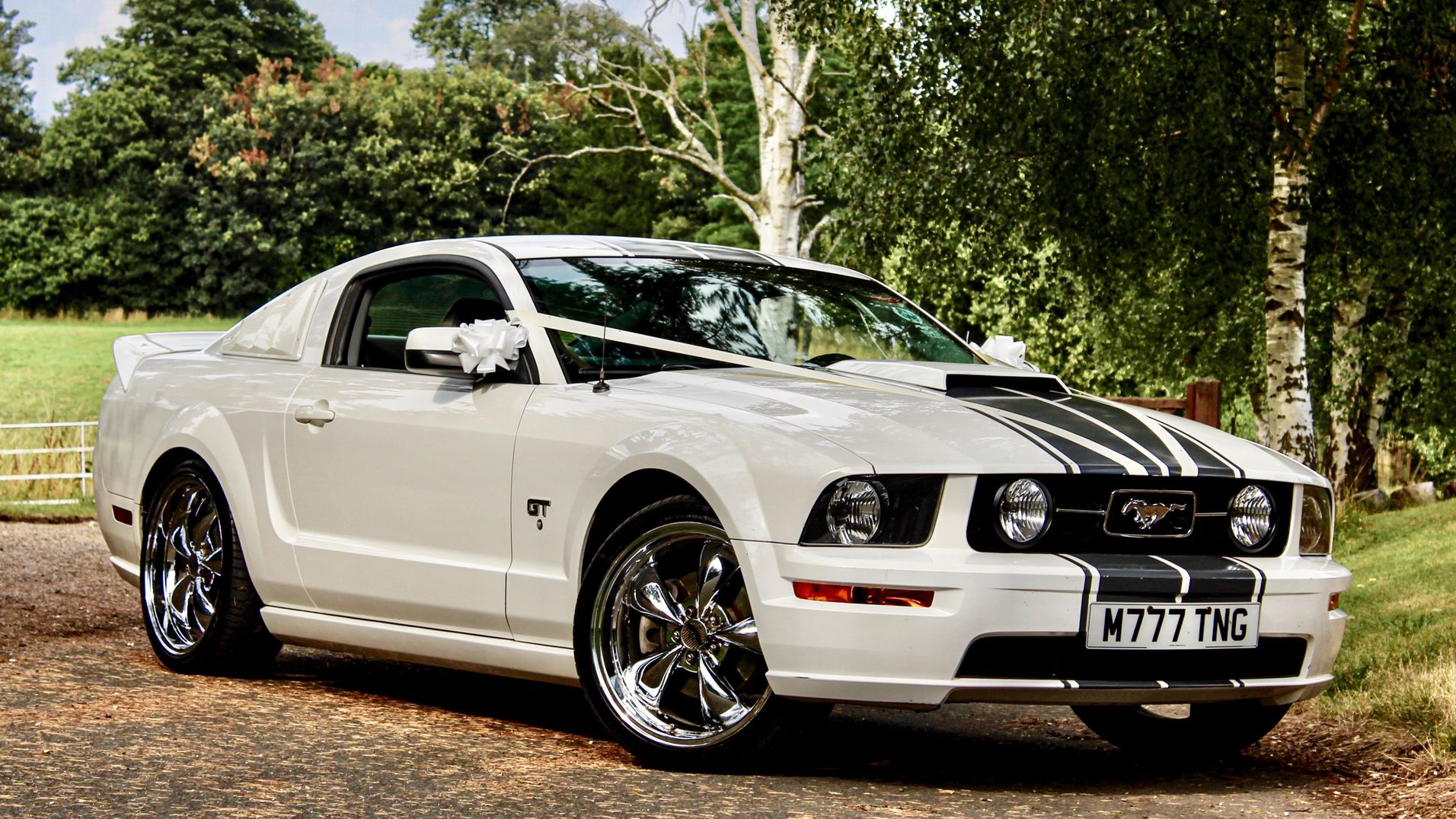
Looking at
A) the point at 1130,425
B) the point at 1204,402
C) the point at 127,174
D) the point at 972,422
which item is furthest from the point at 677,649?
the point at 127,174

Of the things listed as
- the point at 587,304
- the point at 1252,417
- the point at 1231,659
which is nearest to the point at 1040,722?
the point at 1231,659

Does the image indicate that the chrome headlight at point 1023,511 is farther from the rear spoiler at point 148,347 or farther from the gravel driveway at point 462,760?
the rear spoiler at point 148,347

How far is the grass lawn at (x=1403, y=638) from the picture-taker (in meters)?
6.18

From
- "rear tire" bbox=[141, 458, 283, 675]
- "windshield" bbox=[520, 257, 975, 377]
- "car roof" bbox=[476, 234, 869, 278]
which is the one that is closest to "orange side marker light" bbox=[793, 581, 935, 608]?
"windshield" bbox=[520, 257, 975, 377]

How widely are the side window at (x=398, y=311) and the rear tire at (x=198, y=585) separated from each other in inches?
33.8

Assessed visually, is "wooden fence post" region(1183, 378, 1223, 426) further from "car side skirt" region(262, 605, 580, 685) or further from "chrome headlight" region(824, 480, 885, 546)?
"chrome headlight" region(824, 480, 885, 546)

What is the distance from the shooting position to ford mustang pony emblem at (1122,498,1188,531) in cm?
506

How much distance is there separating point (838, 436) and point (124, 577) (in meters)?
4.20

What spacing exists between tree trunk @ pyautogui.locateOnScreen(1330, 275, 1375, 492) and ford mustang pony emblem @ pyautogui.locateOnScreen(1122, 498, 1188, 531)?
17.6m

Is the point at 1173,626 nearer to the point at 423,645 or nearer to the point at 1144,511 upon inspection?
the point at 1144,511

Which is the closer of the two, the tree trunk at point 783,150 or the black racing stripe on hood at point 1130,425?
the black racing stripe on hood at point 1130,425

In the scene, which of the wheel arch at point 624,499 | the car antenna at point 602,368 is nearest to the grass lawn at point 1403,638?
the wheel arch at point 624,499

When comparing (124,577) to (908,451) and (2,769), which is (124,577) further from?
(908,451)

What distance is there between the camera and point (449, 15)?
90312 millimetres
